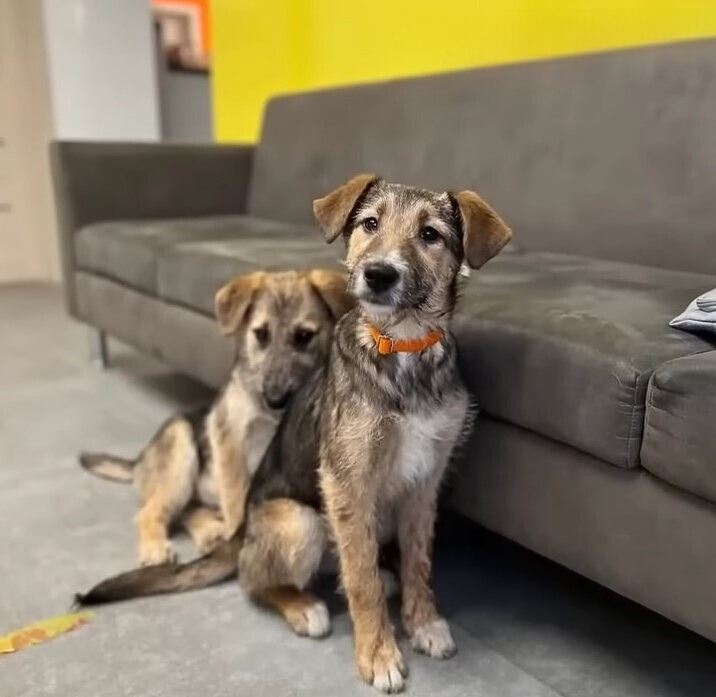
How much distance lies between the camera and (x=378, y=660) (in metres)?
1.67

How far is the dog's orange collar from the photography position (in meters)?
1.67

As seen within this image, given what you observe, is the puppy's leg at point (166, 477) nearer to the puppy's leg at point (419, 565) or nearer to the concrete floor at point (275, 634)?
the concrete floor at point (275, 634)

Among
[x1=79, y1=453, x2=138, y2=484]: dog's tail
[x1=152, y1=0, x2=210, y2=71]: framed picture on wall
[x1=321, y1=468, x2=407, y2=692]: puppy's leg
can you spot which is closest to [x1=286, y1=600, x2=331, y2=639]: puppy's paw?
[x1=321, y1=468, x2=407, y2=692]: puppy's leg

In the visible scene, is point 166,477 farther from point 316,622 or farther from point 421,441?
point 421,441

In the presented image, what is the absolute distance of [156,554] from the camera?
2.16 m

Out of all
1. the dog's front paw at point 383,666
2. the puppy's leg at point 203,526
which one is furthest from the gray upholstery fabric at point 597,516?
the puppy's leg at point 203,526

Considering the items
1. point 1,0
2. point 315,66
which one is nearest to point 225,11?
point 315,66

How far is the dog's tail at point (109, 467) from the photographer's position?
2.62 metres

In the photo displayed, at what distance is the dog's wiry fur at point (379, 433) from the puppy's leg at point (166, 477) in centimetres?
53

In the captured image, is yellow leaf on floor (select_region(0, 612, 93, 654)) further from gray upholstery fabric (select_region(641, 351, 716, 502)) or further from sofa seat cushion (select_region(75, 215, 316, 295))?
sofa seat cushion (select_region(75, 215, 316, 295))

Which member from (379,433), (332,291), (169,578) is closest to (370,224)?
(379,433)

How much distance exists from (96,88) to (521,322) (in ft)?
17.3

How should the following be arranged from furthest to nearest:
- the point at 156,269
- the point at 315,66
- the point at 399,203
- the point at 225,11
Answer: the point at 225,11 < the point at 315,66 < the point at 156,269 < the point at 399,203

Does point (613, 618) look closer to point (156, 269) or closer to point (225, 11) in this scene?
point (156, 269)
